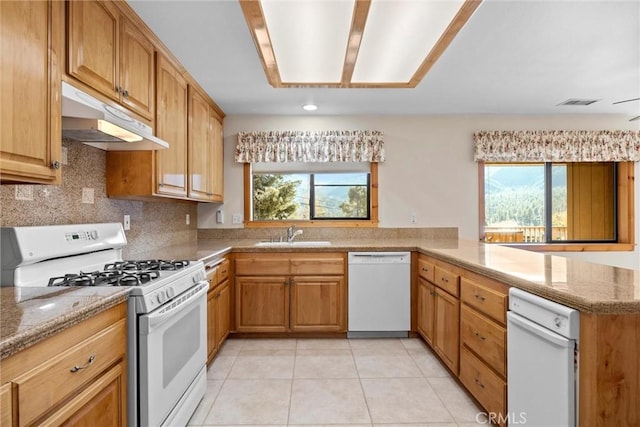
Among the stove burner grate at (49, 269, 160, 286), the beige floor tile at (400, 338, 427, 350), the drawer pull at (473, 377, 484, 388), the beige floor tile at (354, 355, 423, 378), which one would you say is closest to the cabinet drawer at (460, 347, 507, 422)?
the drawer pull at (473, 377, 484, 388)

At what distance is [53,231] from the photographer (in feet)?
5.57

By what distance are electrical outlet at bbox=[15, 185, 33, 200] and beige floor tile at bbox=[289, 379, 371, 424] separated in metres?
1.78

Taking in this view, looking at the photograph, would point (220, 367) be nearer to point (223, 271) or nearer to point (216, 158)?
point (223, 271)

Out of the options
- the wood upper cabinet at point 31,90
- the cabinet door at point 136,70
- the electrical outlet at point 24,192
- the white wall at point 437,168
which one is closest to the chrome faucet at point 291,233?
the white wall at point 437,168

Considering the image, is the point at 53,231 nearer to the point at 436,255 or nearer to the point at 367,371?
the point at 367,371

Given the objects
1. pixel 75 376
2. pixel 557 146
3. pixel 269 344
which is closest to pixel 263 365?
pixel 269 344

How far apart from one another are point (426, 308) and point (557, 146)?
2464 millimetres

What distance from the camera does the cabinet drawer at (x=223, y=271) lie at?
2896 mm

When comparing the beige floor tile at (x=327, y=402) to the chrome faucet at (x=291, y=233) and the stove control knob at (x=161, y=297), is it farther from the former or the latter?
the chrome faucet at (x=291, y=233)

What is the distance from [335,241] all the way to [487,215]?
183 centimetres

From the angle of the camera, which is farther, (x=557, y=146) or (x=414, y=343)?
(x=557, y=146)

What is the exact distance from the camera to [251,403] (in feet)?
7.23

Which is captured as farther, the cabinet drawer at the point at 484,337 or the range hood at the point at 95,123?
the cabinet drawer at the point at 484,337

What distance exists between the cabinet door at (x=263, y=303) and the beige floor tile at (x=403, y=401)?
1.05 metres
